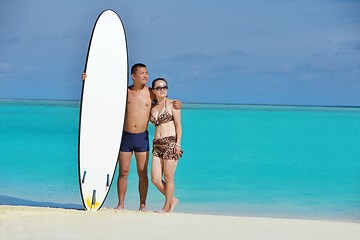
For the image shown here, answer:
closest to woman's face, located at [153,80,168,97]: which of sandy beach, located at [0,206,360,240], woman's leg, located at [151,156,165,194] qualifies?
woman's leg, located at [151,156,165,194]

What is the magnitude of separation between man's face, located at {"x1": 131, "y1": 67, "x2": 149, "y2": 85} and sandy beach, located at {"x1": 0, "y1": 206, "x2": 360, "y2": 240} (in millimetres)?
1194

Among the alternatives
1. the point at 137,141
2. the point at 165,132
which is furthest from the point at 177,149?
the point at 137,141

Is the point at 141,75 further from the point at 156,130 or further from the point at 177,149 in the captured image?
the point at 177,149

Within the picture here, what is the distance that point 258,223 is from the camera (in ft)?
21.9

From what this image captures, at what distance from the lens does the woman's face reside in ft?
22.6

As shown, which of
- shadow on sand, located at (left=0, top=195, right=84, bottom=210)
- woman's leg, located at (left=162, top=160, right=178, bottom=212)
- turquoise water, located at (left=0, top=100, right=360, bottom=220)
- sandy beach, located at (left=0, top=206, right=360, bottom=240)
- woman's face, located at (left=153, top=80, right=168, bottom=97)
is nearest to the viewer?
sandy beach, located at (left=0, top=206, right=360, bottom=240)

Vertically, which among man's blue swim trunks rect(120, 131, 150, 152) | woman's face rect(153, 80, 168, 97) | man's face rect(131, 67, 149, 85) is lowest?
man's blue swim trunks rect(120, 131, 150, 152)

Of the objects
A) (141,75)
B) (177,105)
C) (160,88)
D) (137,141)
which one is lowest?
(137,141)

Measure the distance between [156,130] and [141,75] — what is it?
0.52 metres

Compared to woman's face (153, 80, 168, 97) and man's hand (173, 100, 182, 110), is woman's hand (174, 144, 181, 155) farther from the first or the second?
woman's face (153, 80, 168, 97)

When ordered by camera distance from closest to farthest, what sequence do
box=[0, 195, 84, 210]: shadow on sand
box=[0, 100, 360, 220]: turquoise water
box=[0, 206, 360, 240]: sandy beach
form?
box=[0, 206, 360, 240]: sandy beach < box=[0, 195, 84, 210]: shadow on sand < box=[0, 100, 360, 220]: turquoise water

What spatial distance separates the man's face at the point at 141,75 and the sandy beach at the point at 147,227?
1194 mm

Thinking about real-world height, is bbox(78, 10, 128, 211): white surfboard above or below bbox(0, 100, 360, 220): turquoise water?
below

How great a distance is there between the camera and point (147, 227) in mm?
6293
